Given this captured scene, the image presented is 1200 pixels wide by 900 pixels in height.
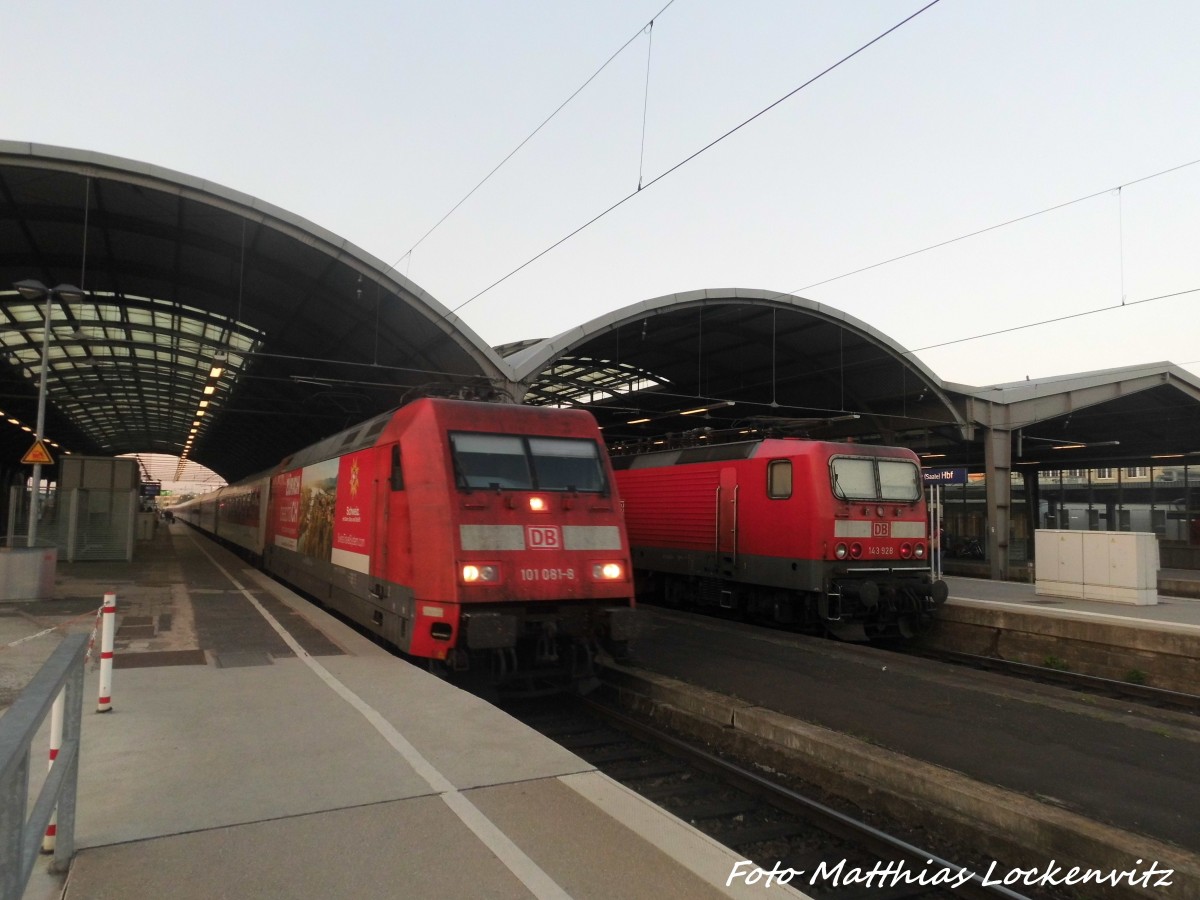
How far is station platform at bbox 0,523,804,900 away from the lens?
3.67 m

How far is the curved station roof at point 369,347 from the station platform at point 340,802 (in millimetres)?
4944

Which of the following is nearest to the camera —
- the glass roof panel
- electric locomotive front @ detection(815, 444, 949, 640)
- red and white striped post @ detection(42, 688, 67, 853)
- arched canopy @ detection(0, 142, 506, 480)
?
red and white striped post @ detection(42, 688, 67, 853)

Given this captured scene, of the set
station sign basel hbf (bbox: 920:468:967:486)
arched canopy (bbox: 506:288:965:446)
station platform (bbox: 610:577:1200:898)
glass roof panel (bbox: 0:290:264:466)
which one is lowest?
station platform (bbox: 610:577:1200:898)

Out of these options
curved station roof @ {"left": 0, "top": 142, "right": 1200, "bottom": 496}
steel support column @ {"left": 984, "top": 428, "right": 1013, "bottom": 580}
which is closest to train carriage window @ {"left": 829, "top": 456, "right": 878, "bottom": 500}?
curved station roof @ {"left": 0, "top": 142, "right": 1200, "bottom": 496}

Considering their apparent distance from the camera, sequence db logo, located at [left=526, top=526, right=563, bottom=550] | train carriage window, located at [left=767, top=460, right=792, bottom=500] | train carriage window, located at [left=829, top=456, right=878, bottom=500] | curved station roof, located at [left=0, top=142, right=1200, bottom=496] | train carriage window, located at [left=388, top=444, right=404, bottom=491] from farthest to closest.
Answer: curved station roof, located at [left=0, top=142, right=1200, bottom=496]
train carriage window, located at [left=767, top=460, right=792, bottom=500]
train carriage window, located at [left=829, top=456, right=878, bottom=500]
train carriage window, located at [left=388, top=444, right=404, bottom=491]
db logo, located at [left=526, top=526, right=563, bottom=550]

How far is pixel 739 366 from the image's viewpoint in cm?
2858

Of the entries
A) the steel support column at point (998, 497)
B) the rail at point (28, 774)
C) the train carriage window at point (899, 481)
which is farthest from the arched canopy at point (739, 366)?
the rail at point (28, 774)

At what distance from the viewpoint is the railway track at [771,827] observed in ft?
16.2

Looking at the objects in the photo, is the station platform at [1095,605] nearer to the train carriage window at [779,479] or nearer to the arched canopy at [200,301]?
the train carriage window at [779,479]

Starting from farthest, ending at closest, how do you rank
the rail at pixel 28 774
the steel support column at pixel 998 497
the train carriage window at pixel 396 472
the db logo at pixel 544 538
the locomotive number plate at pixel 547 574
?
the steel support column at pixel 998 497, the train carriage window at pixel 396 472, the db logo at pixel 544 538, the locomotive number plate at pixel 547 574, the rail at pixel 28 774

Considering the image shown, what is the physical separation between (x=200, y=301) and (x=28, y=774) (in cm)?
2443

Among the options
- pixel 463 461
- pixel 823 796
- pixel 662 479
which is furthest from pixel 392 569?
pixel 662 479

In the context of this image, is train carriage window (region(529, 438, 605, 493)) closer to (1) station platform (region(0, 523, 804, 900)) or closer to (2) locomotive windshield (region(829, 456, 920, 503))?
(1) station platform (region(0, 523, 804, 900))

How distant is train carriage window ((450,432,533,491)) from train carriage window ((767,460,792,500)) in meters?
5.14
